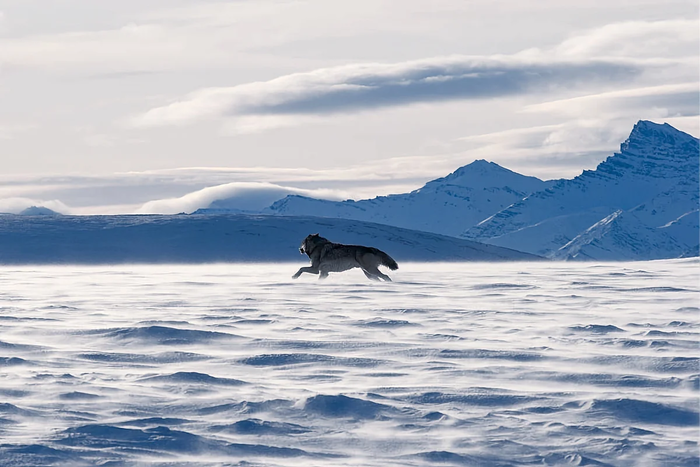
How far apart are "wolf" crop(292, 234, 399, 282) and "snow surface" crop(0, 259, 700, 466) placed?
217 inches

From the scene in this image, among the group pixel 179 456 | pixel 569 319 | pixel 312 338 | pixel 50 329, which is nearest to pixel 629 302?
pixel 569 319

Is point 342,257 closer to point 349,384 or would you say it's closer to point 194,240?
point 349,384

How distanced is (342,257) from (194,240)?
24.3m

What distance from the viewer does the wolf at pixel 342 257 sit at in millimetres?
19281

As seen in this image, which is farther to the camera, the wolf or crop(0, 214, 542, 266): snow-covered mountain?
crop(0, 214, 542, 266): snow-covered mountain

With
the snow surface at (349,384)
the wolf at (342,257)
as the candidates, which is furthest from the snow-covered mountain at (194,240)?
the snow surface at (349,384)

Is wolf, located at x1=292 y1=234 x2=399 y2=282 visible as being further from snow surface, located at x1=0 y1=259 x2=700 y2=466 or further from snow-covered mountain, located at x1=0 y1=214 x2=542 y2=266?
snow-covered mountain, located at x1=0 y1=214 x2=542 y2=266

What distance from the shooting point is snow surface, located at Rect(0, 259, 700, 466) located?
224 inches

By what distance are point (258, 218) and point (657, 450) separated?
4353 centimetres

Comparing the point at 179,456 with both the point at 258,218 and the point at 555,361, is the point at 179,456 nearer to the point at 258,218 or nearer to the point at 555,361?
the point at 555,361

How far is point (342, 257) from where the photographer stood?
19359 mm

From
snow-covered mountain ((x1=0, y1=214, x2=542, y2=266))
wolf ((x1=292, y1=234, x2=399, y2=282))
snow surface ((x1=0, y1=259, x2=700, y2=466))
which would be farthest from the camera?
snow-covered mountain ((x1=0, y1=214, x2=542, y2=266))

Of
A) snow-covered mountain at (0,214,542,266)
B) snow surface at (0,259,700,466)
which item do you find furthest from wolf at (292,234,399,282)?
snow-covered mountain at (0,214,542,266)

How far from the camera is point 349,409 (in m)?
6.65
